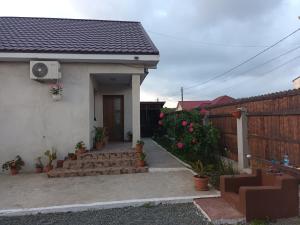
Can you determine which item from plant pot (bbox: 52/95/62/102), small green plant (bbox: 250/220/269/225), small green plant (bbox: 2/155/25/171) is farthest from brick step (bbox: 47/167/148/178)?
small green plant (bbox: 250/220/269/225)

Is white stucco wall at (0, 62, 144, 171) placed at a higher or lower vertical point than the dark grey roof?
lower

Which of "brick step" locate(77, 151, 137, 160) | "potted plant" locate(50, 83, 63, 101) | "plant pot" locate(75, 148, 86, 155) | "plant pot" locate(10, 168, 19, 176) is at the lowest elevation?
"plant pot" locate(10, 168, 19, 176)

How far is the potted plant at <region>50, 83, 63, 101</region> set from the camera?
8.31 m

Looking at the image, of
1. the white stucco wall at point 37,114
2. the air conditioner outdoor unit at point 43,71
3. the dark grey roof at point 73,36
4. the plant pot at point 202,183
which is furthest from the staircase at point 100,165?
the dark grey roof at point 73,36

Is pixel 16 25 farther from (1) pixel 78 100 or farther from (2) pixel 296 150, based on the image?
(2) pixel 296 150

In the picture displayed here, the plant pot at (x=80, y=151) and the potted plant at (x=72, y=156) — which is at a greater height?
the plant pot at (x=80, y=151)

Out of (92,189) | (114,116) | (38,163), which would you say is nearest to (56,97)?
(38,163)

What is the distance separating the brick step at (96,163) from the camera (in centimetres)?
785

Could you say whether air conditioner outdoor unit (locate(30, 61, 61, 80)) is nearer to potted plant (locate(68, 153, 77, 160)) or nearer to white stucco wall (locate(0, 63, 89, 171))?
white stucco wall (locate(0, 63, 89, 171))

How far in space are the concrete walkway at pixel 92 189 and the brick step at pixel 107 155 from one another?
0.86 metres

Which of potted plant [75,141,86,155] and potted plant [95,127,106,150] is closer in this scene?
potted plant [75,141,86,155]

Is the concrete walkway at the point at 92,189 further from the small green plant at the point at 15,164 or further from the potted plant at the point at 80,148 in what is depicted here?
the potted plant at the point at 80,148

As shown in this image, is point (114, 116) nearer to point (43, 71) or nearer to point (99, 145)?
point (99, 145)

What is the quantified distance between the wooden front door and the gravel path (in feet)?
25.4
